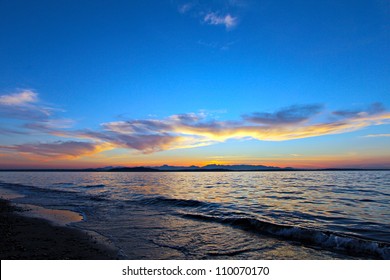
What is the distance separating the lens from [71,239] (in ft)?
34.7

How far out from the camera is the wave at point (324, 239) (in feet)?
32.5

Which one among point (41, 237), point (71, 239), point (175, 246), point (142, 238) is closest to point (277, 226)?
point (175, 246)

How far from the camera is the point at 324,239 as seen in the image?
11.1m

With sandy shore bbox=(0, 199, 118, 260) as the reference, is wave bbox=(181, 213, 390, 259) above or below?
below

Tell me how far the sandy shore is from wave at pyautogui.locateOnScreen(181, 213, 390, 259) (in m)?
8.05

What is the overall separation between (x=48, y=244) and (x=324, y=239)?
11.9 m

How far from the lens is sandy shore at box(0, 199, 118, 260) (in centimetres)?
848

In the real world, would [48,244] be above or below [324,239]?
above

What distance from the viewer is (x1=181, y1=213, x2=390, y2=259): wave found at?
32.5 feet

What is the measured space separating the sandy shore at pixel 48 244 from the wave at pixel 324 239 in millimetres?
8050

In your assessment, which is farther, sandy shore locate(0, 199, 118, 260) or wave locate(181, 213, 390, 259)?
wave locate(181, 213, 390, 259)
